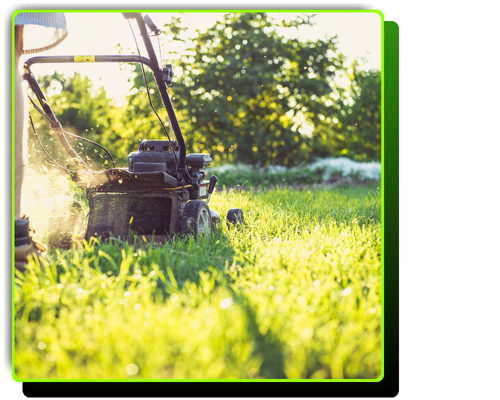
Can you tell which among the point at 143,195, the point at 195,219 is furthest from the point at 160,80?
the point at 195,219

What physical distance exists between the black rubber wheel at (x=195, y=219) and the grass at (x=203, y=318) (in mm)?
400

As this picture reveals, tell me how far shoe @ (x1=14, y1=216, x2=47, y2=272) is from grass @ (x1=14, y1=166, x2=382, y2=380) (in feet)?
0.20

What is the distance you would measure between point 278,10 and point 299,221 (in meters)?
1.92

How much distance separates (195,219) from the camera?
2781 millimetres

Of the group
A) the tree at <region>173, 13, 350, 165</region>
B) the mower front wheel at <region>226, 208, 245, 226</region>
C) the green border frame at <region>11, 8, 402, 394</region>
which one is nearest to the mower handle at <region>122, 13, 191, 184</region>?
the mower front wheel at <region>226, 208, 245, 226</region>

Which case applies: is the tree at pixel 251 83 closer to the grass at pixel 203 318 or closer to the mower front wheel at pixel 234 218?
the mower front wheel at pixel 234 218

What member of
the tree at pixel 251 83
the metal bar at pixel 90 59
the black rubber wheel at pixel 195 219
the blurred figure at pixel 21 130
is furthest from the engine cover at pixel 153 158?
the tree at pixel 251 83

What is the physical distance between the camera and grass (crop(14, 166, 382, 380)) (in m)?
1.40

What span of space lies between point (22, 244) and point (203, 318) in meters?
1.05

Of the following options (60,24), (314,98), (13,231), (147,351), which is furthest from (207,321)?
(314,98)

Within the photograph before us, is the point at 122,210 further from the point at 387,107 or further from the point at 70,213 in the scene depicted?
the point at 387,107

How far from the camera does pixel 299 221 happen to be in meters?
3.37

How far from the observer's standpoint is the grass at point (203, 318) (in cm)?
140

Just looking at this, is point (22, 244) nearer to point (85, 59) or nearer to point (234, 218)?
point (85, 59)
